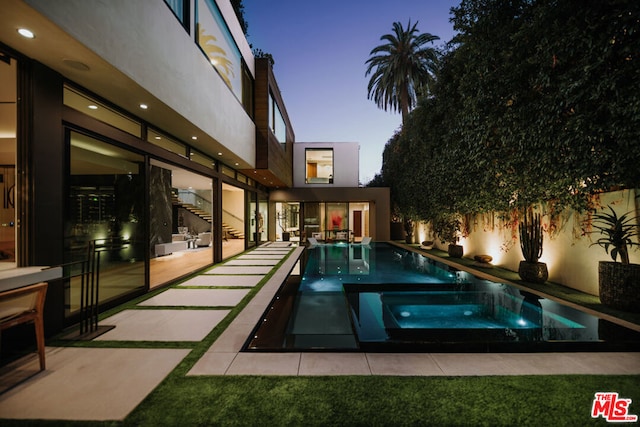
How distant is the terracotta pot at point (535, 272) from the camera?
609cm

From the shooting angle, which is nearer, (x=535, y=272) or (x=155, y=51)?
(x=155, y=51)

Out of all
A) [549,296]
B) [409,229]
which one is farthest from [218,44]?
[409,229]

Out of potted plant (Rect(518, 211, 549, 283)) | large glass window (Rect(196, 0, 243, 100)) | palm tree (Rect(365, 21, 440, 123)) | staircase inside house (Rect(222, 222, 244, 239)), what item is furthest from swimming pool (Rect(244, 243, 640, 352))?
palm tree (Rect(365, 21, 440, 123))

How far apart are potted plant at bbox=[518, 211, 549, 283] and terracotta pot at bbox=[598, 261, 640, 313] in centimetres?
165

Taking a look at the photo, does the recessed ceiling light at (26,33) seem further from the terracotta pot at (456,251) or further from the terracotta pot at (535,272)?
the terracotta pot at (456,251)

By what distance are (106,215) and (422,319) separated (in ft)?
19.1

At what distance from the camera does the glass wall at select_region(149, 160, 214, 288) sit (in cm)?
779

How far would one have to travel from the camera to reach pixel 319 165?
64.0 feet

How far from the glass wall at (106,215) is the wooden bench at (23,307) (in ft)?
3.49

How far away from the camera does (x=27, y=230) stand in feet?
10.3

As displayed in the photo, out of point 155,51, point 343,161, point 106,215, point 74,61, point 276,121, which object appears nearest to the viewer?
point 74,61

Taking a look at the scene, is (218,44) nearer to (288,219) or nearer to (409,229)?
(288,219)

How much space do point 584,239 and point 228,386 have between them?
22.9 feet

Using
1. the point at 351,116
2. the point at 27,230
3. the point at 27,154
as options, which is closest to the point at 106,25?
the point at 27,154
